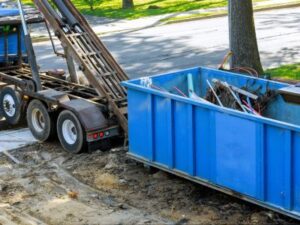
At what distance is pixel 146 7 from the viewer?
109ft

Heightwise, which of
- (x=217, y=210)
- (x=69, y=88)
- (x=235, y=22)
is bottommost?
(x=217, y=210)

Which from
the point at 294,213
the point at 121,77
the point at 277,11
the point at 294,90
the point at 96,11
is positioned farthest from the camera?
the point at 96,11

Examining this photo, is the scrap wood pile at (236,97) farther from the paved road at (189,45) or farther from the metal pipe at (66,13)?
the paved road at (189,45)

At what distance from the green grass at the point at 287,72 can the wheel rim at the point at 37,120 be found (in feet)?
18.7

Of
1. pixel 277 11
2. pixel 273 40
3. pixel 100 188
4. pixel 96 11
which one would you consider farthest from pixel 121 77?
pixel 96 11

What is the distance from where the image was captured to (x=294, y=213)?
25.5ft

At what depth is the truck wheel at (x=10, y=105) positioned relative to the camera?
41.4ft

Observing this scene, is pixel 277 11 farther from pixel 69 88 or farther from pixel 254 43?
pixel 69 88

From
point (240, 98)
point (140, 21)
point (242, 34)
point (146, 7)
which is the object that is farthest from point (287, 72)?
point (146, 7)

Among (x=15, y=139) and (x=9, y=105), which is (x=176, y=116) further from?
(x=9, y=105)

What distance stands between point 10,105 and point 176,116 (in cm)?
479

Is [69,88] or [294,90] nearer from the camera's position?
[294,90]

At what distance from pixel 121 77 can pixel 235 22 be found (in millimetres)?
3249

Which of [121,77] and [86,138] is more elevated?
[121,77]
